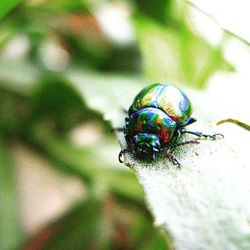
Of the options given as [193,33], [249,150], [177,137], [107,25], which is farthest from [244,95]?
[107,25]

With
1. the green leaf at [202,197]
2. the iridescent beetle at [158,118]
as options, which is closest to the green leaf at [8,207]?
the iridescent beetle at [158,118]

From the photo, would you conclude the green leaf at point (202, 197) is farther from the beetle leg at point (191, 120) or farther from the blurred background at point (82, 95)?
the blurred background at point (82, 95)

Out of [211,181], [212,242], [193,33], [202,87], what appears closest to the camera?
[212,242]

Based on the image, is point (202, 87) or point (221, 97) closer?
point (221, 97)

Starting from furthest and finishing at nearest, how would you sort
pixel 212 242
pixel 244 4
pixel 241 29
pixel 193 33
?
pixel 193 33 → pixel 244 4 → pixel 241 29 → pixel 212 242

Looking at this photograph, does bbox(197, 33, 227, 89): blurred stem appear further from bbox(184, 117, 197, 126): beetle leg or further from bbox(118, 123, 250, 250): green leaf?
bbox(118, 123, 250, 250): green leaf

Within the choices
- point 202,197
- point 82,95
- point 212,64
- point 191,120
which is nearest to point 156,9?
point 212,64

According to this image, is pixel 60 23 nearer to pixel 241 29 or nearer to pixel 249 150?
pixel 241 29

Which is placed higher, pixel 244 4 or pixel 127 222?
pixel 244 4
